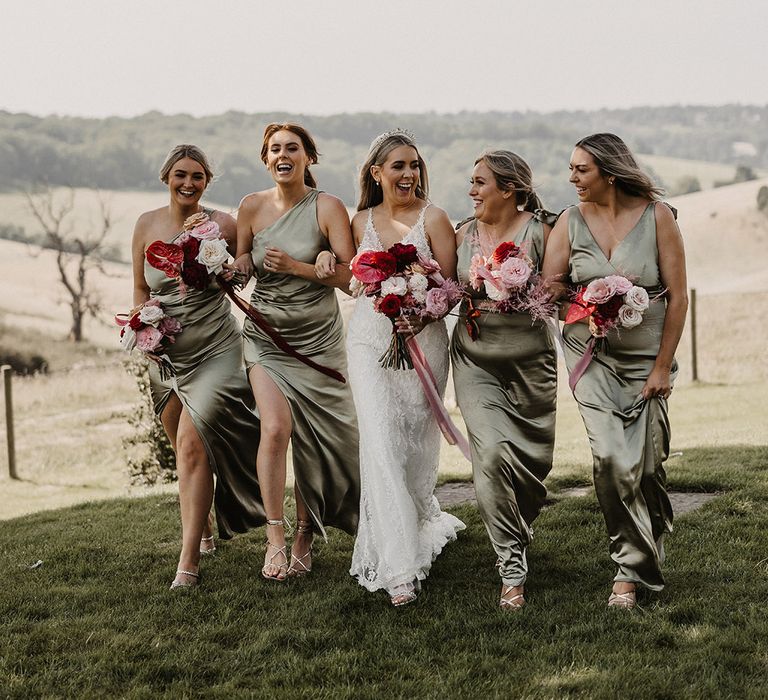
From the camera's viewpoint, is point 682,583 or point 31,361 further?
point 31,361

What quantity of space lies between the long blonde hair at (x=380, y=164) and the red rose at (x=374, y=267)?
754 mm

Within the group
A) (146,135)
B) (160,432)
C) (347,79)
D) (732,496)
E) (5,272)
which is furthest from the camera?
(347,79)

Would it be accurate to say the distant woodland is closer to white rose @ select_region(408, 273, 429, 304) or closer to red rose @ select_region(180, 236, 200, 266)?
red rose @ select_region(180, 236, 200, 266)

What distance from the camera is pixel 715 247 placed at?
179 ft

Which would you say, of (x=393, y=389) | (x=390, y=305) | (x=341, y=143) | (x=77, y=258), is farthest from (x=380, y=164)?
(x=341, y=143)

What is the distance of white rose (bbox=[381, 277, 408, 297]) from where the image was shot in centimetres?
567

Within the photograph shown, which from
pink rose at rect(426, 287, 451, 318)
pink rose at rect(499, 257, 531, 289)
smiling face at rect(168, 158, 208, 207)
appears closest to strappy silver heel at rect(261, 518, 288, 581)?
pink rose at rect(426, 287, 451, 318)

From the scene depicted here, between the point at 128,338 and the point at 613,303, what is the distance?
318 cm

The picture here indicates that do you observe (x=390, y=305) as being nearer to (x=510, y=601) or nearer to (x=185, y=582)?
(x=510, y=601)

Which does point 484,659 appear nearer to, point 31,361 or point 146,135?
point 31,361

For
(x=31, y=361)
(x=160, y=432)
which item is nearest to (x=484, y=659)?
(x=160, y=432)

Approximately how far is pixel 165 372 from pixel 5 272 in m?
44.0

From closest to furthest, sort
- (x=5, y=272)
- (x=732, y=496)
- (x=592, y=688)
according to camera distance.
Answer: (x=592, y=688) → (x=732, y=496) → (x=5, y=272)

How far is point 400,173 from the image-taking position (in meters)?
6.13
